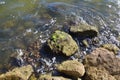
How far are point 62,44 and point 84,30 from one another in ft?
3.67

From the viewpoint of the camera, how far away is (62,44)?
8.73 meters

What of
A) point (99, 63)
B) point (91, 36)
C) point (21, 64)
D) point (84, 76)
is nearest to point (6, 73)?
point (21, 64)

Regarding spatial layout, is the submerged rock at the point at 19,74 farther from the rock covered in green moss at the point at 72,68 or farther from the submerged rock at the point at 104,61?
the submerged rock at the point at 104,61

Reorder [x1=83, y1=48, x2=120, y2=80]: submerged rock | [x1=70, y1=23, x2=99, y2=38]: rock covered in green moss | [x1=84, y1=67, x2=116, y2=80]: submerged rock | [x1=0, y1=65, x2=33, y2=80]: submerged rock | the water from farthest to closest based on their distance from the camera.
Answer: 1. [x1=70, y1=23, x2=99, y2=38]: rock covered in green moss
2. the water
3. [x1=83, y1=48, x2=120, y2=80]: submerged rock
4. [x1=84, y1=67, x2=116, y2=80]: submerged rock
5. [x1=0, y1=65, x2=33, y2=80]: submerged rock

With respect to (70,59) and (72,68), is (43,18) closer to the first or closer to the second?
(70,59)

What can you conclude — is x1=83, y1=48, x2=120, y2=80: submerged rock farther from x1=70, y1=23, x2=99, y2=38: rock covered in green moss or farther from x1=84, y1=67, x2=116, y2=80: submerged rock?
x1=70, y1=23, x2=99, y2=38: rock covered in green moss

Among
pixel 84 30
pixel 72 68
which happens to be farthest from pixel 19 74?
pixel 84 30

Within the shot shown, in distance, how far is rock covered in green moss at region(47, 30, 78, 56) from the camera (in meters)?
8.59

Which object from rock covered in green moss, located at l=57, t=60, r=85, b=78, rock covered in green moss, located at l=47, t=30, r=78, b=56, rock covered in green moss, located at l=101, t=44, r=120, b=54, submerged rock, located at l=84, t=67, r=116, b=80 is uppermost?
rock covered in green moss, located at l=47, t=30, r=78, b=56

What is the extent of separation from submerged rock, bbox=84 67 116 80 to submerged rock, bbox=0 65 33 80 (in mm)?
1810

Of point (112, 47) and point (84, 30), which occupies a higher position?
point (84, 30)

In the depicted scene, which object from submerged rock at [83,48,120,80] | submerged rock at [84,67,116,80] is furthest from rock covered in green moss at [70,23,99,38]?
submerged rock at [84,67,116,80]

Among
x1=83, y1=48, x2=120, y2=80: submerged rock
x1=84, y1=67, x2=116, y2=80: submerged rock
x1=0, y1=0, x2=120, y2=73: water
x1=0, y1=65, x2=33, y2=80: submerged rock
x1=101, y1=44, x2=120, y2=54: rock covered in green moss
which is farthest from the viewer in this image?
x1=0, y1=0, x2=120, y2=73: water

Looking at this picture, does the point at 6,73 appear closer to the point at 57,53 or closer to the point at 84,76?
the point at 57,53
